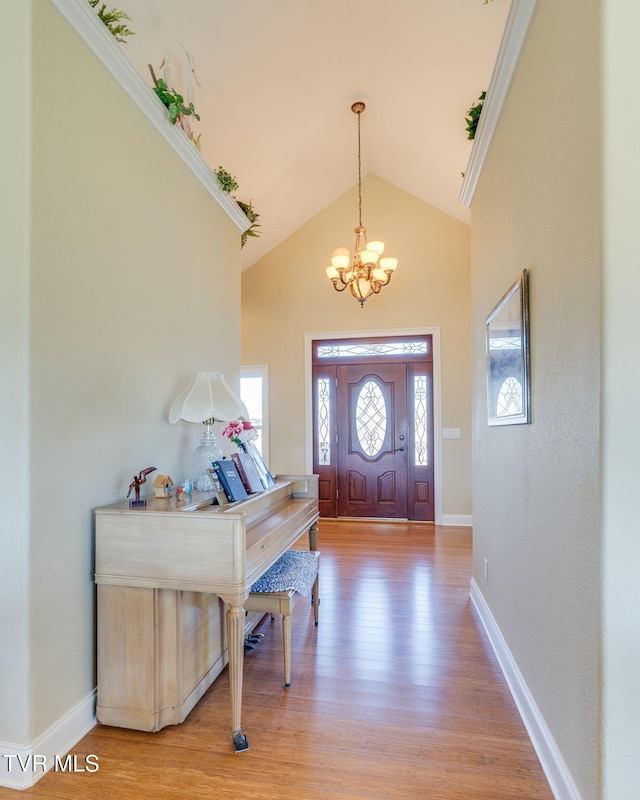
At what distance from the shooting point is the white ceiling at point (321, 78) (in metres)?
2.79

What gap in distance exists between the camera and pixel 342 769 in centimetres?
162

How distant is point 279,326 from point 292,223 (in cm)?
132

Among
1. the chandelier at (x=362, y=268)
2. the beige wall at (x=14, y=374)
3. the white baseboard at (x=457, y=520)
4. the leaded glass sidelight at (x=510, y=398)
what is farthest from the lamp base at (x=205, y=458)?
→ the white baseboard at (x=457, y=520)

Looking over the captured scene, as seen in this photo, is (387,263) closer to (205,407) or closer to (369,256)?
(369,256)

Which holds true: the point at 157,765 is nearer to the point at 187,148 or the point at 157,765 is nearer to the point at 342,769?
the point at 342,769

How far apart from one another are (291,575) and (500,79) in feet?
9.04

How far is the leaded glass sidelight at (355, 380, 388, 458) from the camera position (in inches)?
220

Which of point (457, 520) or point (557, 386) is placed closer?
point (557, 386)

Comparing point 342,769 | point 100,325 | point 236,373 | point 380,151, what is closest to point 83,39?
point 100,325

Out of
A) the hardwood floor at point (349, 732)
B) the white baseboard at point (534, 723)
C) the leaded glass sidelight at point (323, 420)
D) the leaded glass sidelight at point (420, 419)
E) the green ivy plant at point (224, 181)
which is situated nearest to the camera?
the white baseboard at point (534, 723)

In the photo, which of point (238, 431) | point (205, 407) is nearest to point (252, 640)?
point (238, 431)

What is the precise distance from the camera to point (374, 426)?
5.60 m

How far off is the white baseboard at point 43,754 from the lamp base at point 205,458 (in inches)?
40.7

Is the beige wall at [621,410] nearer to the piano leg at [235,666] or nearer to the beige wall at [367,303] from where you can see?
the piano leg at [235,666]
